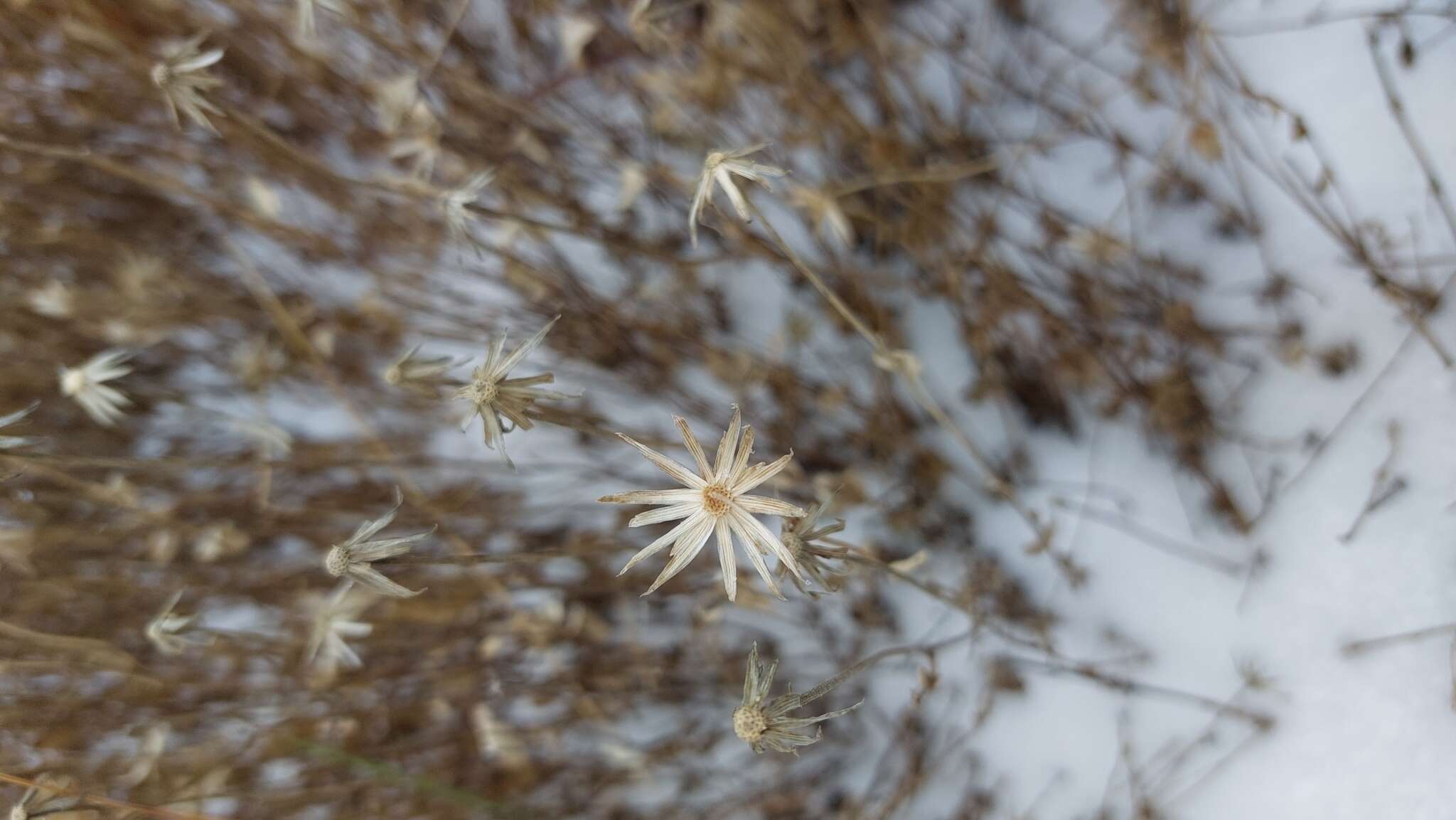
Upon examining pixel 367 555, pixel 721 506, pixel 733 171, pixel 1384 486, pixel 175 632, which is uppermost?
pixel 1384 486

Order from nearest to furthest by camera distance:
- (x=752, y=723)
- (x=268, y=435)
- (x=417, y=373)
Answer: (x=752, y=723)
(x=417, y=373)
(x=268, y=435)

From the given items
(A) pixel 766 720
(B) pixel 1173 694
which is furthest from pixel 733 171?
(B) pixel 1173 694

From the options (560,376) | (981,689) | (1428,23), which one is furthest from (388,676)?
(1428,23)

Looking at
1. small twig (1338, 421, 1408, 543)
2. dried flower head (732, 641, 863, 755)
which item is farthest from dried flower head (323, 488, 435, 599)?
small twig (1338, 421, 1408, 543)

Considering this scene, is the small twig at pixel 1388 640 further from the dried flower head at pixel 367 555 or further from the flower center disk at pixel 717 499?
the dried flower head at pixel 367 555

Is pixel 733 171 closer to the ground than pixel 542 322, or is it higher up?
higher up

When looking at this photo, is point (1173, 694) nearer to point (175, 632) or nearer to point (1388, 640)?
point (1388, 640)

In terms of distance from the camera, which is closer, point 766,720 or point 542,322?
point 766,720
